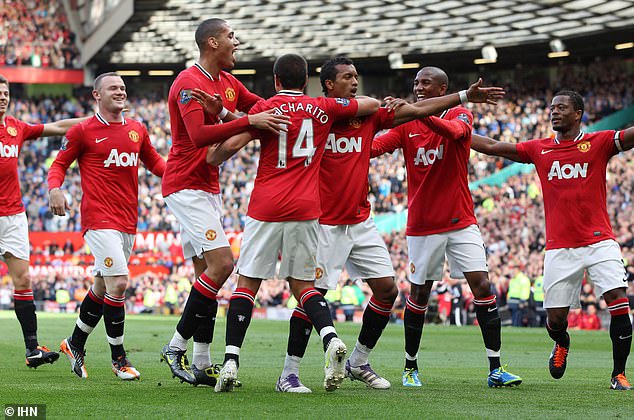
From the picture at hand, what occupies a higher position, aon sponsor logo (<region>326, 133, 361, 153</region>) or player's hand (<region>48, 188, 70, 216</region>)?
aon sponsor logo (<region>326, 133, 361, 153</region>)

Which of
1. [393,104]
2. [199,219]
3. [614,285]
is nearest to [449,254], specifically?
[614,285]

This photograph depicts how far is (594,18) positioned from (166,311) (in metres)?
16.8

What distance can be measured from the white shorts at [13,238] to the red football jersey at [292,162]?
147 inches

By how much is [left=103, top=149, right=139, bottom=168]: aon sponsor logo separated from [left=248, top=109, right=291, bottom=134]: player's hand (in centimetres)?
242

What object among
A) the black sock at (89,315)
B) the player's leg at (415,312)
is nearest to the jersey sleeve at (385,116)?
the player's leg at (415,312)

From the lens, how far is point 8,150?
10.6m

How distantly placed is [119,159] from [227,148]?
90.4 inches

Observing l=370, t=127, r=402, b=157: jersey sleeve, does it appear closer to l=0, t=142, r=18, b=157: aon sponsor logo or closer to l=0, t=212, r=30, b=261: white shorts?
l=0, t=212, r=30, b=261: white shorts

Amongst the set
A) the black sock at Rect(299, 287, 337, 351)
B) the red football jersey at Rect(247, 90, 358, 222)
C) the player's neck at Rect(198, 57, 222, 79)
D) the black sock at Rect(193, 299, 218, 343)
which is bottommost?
the black sock at Rect(193, 299, 218, 343)

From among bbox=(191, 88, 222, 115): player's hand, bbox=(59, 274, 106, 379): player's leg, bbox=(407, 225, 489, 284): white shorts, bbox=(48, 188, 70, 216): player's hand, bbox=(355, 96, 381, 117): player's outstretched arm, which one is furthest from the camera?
bbox=(59, 274, 106, 379): player's leg

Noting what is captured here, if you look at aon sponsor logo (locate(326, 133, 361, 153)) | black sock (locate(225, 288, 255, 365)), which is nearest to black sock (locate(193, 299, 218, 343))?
black sock (locate(225, 288, 255, 365))

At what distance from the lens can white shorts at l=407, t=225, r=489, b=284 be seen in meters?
→ 9.01

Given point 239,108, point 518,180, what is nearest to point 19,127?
point 239,108

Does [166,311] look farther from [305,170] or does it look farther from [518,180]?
[305,170]
